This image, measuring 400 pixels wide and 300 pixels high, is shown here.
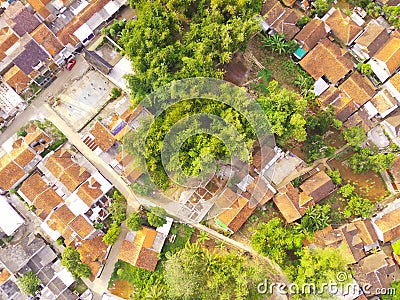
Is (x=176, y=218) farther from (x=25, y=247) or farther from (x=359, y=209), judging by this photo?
(x=359, y=209)

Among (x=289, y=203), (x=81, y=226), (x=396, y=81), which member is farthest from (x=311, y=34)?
(x=81, y=226)

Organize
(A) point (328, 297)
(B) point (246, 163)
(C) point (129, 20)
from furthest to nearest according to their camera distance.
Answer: (C) point (129, 20) → (B) point (246, 163) → (A) point (328, 297)

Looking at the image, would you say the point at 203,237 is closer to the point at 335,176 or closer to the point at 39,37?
the point at 335,176

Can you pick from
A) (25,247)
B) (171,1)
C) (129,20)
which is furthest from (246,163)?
(25,247)

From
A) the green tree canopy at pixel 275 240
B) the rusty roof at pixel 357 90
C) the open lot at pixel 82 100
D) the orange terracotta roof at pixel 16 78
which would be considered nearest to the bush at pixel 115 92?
the open lot at pixel 82 100

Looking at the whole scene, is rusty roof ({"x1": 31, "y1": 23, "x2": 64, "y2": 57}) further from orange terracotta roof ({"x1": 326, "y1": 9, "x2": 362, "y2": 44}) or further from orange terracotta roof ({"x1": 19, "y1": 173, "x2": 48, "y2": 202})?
orange terracotta roof ({"x1": 326, "y1": 9, "x2": 362, "y2": 44})

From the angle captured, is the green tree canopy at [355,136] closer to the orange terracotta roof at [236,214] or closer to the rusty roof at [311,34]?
the rusty roof at [311,34]
